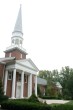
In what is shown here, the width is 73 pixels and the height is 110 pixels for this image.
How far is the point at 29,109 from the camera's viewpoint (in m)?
18.3

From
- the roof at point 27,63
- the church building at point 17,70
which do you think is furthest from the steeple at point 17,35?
the roof at point 27,63

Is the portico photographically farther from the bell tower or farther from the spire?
the spire

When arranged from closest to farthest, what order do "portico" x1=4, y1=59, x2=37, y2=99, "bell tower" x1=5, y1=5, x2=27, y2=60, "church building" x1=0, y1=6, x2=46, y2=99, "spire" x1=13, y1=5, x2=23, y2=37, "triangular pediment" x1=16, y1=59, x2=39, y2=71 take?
"portico" x1=4, y1=59, x2=37, y2=99, "church building" x1=0, y1=6, x2=46, y2=99, "triangular pediment" x1=16, y1=59, x2=39, y2=71, "bell tower" x1=5, y1=5, x2=27, y2=60, "spire" x1=13, y1=5, x2=23, y2=37

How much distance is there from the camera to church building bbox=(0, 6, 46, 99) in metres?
35.1

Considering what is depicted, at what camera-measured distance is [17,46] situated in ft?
136

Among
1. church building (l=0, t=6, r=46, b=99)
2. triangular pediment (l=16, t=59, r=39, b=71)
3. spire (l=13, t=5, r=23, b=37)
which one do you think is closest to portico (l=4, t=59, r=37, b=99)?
church building (l=0, t=6, r=46, b=99)

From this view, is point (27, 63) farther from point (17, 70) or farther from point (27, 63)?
point (17, 70)

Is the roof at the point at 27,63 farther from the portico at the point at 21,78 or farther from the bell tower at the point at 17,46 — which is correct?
the bell tower at the point at 17,46

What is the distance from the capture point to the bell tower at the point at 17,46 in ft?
136

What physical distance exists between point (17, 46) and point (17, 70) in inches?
258

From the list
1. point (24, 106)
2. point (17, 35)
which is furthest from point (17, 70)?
point (24, 106)

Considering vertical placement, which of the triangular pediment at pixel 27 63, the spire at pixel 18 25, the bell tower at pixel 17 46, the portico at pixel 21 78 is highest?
the spire at pixel 18 25

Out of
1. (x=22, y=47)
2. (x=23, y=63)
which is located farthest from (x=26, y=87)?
(x=22, y=47)

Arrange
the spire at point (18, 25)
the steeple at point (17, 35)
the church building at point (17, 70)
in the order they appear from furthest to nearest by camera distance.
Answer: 1. the spire at point (18, 25)
2. the steeple at point (17, 35)
3. the church building at point (17, 70)
